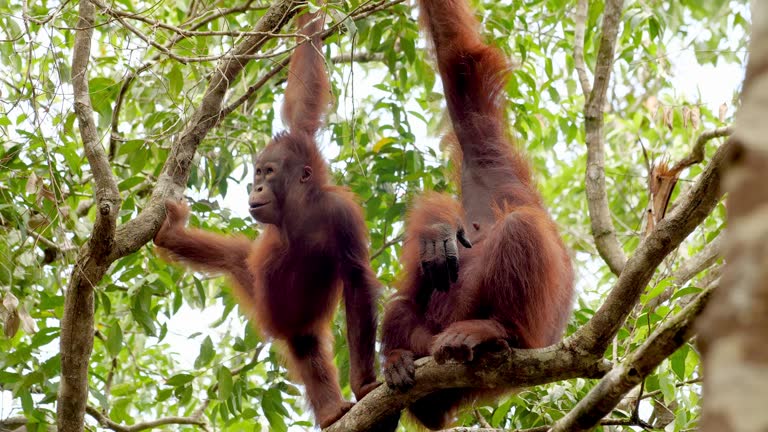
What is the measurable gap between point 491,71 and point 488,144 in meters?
0.48

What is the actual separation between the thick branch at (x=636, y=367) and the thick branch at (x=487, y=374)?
376 millimetres

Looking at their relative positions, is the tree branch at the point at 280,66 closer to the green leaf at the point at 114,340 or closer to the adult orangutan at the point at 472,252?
the adult orangutan at the point at 472,252

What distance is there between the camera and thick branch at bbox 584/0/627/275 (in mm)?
5938

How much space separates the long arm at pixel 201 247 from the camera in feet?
18.1

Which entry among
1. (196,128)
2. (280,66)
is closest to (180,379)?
(196,128)

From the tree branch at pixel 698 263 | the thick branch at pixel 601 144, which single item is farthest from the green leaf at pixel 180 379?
the tree branch at pixel 698 263

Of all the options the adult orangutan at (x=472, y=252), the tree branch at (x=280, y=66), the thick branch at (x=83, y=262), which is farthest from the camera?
the tree branch at (x=280, y=66)

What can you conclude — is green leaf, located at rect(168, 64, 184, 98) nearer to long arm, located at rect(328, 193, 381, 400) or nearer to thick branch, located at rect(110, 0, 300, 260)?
thick branch, located at rect(110, 0, 300, 260)

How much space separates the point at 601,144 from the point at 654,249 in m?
3.21

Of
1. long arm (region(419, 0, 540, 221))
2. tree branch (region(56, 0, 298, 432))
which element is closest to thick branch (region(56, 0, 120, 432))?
tree branch (region(56, 0, 298, 432))

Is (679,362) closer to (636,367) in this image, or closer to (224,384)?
(636,367)

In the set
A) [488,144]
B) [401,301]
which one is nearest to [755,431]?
[401,301]

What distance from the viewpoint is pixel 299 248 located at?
19.0 feet

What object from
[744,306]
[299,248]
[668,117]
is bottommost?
[744,306]
